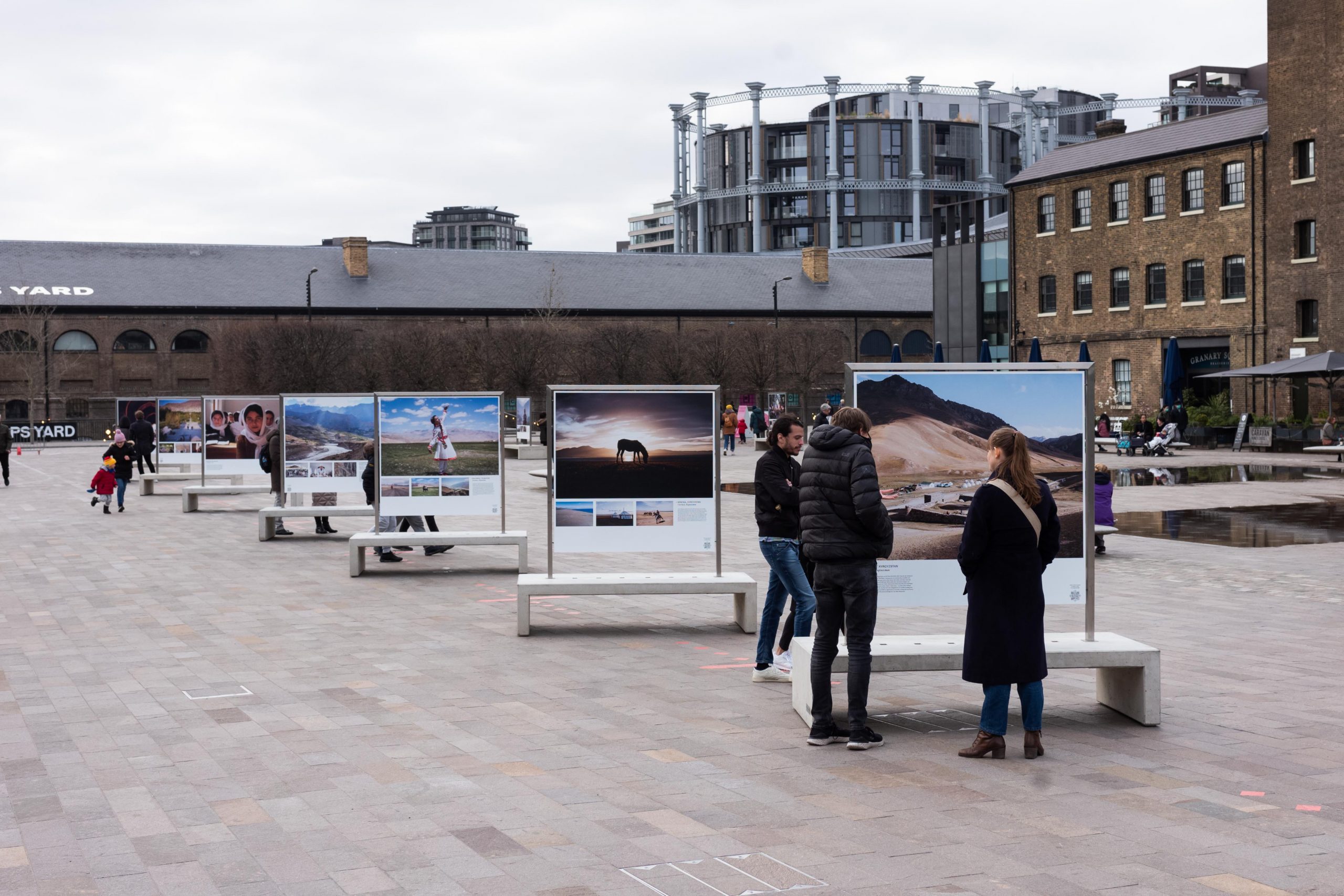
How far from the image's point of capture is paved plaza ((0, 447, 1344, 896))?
5234 millimetres

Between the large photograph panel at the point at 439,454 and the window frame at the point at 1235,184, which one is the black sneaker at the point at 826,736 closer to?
the large photograph panel at the point at 439,454

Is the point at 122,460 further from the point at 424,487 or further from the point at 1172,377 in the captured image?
the point at 1172,377

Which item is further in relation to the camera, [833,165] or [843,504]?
[833,165]

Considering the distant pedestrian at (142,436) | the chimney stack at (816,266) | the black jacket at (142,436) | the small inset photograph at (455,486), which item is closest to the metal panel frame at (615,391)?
the small inset photograph at (455,486)

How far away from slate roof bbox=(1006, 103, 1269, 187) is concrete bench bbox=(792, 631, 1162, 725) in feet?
135

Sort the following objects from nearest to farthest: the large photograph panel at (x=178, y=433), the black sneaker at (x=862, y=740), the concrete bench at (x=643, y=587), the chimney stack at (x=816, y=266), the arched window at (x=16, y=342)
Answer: the black sneaker at (x=862, y=740), the concrete bench at (x=643, y=587), the large photograph panel at (x=178, y=433), the arched window at (x=16, y=342), the chimney stack at (x=816, y=266)

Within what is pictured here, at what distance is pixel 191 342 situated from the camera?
7200 centimetres

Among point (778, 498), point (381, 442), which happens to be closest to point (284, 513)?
point (381, 442)

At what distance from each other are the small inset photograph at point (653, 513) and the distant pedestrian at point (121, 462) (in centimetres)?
1541

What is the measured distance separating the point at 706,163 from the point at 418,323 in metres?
62.2

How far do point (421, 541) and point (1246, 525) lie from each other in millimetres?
11791

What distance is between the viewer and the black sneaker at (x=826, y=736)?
23.6 ft

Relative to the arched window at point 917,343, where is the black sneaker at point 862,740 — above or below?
below

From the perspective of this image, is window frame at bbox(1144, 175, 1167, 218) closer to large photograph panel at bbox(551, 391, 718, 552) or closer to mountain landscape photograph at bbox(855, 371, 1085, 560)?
large photograph panel at bbox(551, 391, 718, 552)
